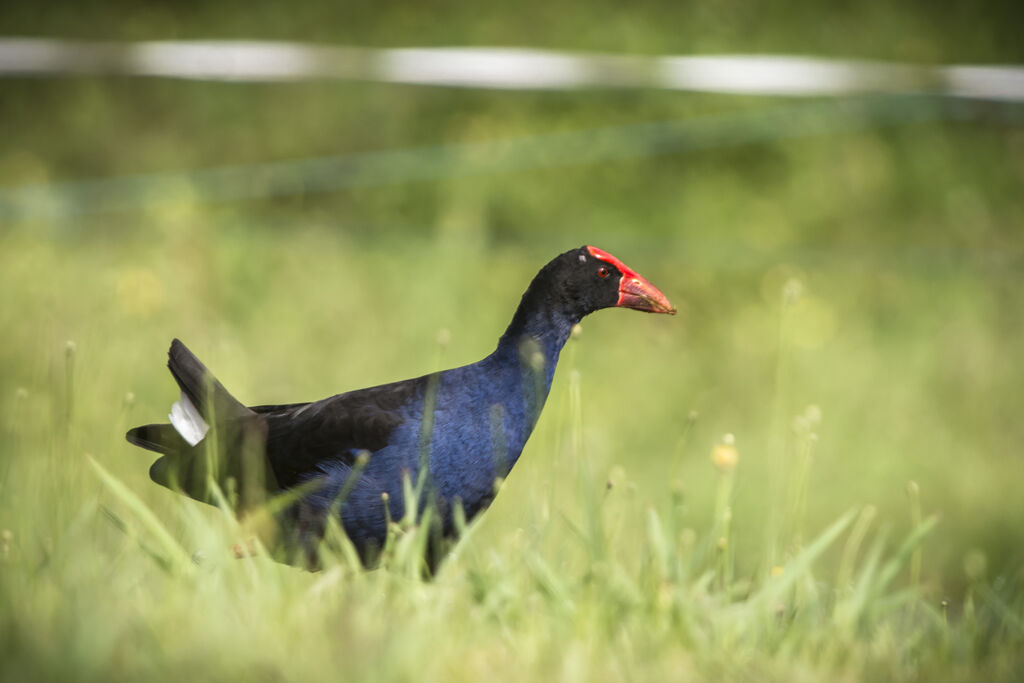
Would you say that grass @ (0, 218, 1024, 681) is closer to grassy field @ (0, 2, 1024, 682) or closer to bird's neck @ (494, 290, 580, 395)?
grassy field @ (0, 2, 1024, 682)

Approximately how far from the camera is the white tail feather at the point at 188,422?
253 centimetres

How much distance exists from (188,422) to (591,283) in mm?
961

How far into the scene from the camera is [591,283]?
2.50 meters

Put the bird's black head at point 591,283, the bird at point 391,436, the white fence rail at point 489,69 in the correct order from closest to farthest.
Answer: the bird at point 391,436 → the bird's black head at point 591,283 → the white fence rail at point 489,69

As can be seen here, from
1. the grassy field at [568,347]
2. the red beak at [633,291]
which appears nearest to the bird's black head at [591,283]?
the red beak at [633,291]

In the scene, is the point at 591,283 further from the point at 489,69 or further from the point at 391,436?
the point at 489,69

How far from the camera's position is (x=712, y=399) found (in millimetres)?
5766

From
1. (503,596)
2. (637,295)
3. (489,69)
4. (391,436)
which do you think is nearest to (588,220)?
(489,69)

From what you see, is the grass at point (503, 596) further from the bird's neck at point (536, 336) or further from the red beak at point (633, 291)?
the red beak at point (633, 291)

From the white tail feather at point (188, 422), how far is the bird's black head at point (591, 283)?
0.83 m

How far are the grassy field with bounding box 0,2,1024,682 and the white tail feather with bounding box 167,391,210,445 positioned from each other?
0.59 feet

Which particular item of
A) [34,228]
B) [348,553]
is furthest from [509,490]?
[34,228]

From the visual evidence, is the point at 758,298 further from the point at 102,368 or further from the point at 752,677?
the point at 752,677

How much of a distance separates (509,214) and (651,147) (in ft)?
3.65
